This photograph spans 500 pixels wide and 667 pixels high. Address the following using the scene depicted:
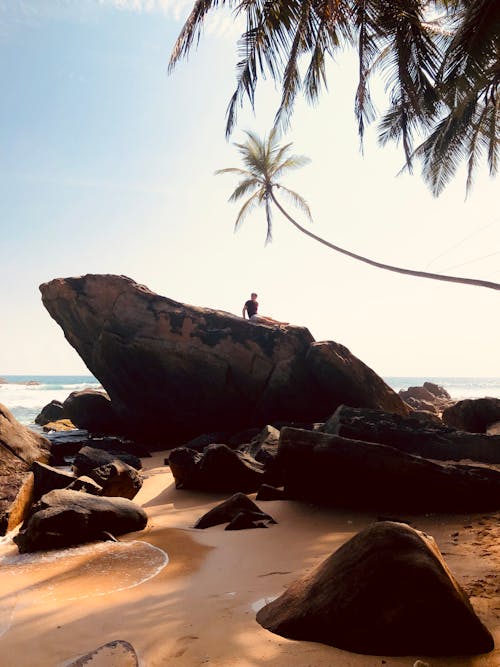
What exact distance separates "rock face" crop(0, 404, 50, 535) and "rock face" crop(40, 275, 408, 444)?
5903 mm

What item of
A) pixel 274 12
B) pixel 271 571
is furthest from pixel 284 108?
pixel 271 571

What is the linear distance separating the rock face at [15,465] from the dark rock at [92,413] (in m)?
8.91

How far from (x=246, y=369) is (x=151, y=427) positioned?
4143 mm

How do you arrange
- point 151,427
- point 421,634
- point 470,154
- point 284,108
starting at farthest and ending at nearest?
point 151,427, point 470,154, point 284,108, point 421,634

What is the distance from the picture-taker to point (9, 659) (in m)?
2.26

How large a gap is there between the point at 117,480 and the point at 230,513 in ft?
7.33

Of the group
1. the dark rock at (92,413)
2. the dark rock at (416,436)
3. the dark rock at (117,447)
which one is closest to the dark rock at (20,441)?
the dark rock at (117,447)

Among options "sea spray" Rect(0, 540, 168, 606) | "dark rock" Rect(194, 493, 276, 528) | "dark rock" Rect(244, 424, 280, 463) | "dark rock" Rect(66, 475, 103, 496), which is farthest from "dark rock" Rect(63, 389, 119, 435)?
"sea spray" Rect(0, 540, 168, 606)

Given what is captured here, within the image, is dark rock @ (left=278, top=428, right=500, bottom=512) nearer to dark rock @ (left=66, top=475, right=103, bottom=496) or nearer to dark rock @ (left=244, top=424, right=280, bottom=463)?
dark rock @ (left=244, top=424, right=280, bottom=463)

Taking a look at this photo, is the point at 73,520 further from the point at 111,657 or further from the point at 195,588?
the point at 111,657

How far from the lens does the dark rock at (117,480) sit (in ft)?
20.9

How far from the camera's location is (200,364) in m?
13.5

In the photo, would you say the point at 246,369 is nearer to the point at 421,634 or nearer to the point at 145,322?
the point at 145,322

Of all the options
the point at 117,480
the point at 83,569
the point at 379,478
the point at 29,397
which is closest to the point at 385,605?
the point at 83,569
